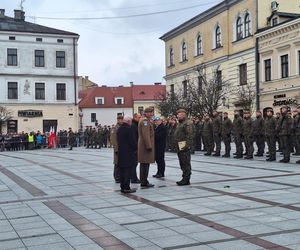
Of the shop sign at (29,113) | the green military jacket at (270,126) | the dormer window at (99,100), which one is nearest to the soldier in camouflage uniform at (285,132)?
the green military jacket at (270,126)

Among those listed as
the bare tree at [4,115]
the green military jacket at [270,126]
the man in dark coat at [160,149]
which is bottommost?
the man in dark coat at [160,149]

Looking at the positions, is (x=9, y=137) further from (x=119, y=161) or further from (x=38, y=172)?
(x=119, y=161)

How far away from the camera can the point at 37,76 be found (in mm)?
53562

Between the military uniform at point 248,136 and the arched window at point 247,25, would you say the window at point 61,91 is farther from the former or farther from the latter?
the military uniform at point 248,136

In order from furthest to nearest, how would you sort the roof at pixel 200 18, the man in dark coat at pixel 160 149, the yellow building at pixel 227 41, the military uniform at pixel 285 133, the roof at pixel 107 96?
the roof at pixel 107 96 → the roof at pixel 200 18 → the yellow building at pixel 227 41 → the military uniform at pixel 285 133 → the man in dark coat at pixel 160 149

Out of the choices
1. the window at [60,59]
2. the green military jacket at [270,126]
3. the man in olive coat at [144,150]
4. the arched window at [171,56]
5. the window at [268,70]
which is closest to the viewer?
the man in olive coat at [144,150]

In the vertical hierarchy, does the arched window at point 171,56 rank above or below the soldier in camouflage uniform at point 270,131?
above

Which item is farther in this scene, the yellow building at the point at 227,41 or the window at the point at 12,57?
the window at the point at 12,57

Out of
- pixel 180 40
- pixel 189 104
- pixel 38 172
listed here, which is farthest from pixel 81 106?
pixel 38 172

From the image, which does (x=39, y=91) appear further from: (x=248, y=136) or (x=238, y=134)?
(x=248, y=136)

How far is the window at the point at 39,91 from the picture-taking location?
176ft

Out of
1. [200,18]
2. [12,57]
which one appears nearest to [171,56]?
[200,18]

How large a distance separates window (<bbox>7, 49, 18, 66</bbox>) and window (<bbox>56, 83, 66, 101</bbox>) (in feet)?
16.6

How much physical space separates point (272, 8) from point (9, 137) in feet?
76.3
